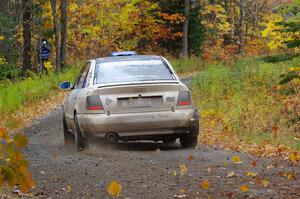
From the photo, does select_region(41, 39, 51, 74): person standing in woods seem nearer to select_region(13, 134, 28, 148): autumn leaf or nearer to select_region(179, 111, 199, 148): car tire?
select_region(179, 111, 199, 148): car tire

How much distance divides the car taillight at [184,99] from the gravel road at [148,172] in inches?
30.3

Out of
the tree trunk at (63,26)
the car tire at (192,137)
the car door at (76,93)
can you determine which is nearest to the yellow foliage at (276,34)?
the car tire at (192,137)

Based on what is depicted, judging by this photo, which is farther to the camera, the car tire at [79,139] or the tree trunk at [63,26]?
the tree trunk at [63,26]

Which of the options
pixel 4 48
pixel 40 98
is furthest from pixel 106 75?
pixel 4 48

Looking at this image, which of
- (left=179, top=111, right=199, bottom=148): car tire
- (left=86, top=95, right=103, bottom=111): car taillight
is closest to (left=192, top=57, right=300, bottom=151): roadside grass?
(left=179, top=111, right=199, bottom=148): car tire

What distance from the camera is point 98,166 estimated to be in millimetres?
8648

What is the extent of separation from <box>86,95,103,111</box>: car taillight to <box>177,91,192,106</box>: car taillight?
125 cm

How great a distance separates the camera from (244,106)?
16734mm

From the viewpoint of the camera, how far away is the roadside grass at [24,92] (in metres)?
18.9

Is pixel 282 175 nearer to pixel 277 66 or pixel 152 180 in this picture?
pixel 152 180

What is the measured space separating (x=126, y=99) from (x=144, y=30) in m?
35.6

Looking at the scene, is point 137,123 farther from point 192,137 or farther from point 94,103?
point 192,137

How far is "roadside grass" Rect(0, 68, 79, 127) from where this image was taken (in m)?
18.9

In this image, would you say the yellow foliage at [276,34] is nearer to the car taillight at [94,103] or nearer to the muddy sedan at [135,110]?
the muddy sedan at [135,110]
